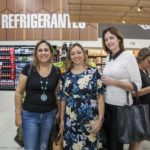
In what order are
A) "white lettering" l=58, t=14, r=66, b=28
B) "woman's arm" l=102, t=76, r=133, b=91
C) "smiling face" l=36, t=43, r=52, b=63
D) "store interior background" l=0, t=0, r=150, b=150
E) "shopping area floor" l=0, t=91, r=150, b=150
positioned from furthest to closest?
1. "white lettering" l=58, t=14, r=66, b=28
2. "store interior background" l=0, t=0, r=150, b=150
3. "shopping area floor" l=0, t=91, r=150, b=150
4. "smiling face" l=36, t=43, r=52, b=63
5. "woman's arm" l=102, t=76, r=133, b=91

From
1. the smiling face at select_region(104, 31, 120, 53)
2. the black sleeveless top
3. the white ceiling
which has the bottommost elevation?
the black sleeveless top

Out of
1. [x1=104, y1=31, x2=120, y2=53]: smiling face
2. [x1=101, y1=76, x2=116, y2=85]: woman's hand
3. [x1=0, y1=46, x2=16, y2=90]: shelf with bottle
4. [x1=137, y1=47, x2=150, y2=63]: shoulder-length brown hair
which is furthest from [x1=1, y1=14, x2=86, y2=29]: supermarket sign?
[x1=101, y1=76, x2=116, y2=85]: woman's hand

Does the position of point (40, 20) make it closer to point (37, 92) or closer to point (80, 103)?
point (37, 92)

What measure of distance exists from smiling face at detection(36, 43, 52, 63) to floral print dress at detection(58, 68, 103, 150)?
0.25 metres

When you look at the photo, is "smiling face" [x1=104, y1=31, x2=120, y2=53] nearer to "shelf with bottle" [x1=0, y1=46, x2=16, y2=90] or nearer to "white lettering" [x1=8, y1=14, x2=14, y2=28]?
"shelf with bottle" [x1=0, y1=46, x2=16, y2=90]

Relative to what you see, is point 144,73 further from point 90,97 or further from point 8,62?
point 8,62

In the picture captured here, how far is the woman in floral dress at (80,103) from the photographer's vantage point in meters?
2.73

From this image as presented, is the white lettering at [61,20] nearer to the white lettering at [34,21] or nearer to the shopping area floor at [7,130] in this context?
the white lettering at [34,21]

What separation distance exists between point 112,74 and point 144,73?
2.54 feet

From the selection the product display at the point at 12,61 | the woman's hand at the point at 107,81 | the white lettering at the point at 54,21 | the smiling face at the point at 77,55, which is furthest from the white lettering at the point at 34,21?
the woman's hand at the point at 107,81

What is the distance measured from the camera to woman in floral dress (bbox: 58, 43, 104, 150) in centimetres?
273

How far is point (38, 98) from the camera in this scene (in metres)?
2.81

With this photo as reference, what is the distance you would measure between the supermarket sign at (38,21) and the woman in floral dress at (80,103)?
11.9 meters

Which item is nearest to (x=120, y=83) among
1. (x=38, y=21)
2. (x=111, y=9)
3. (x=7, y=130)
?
(x=7, y=130)
